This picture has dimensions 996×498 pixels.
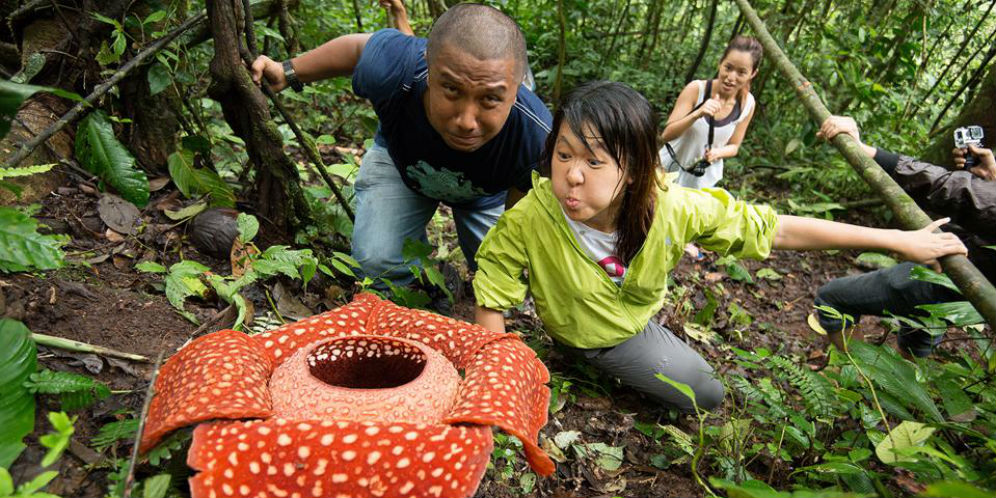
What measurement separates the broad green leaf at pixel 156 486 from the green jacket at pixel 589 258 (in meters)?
1.48

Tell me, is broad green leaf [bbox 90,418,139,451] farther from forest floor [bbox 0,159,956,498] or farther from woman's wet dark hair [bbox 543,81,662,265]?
woman's wet dark hair [bbox 543,81,662,265]

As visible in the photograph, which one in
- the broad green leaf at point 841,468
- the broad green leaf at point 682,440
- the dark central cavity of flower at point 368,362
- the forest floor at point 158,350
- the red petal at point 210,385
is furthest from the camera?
the broad green leaf at point 682,440

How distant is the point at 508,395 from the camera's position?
5.21 feet

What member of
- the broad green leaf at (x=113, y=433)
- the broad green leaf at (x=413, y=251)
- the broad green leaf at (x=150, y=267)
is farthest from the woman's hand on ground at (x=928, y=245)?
the broad green leaf at (x=150, y=267)

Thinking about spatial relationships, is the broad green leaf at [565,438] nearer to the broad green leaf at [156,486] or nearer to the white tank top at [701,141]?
the broad green leaf at [156,486]

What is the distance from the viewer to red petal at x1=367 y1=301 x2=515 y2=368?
73.5 inches

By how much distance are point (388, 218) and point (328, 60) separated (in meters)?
0.97

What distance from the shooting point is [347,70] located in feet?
11.0

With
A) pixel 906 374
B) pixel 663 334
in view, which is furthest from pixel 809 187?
pixel 906 374

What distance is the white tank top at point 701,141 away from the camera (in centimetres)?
558

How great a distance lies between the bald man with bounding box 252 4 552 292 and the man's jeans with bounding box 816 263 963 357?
2.32m

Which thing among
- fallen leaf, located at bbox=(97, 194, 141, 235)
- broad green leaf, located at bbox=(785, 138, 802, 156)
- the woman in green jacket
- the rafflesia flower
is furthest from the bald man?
broad green leaf, located at bbox=(785, 138, 802, 156)

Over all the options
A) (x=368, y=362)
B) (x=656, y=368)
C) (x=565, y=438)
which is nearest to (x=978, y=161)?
(x=656, y=368)

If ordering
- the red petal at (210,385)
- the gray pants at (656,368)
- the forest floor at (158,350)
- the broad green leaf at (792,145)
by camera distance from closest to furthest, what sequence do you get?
the red petal at (210,385) < the forest floor at (158,350) < the gray pants at (656,368) < the broad green leaf at (792,145)
